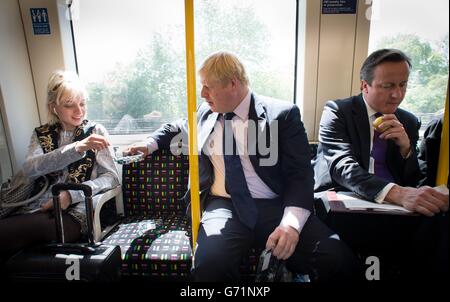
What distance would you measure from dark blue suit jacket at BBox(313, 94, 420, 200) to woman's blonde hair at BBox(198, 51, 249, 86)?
2.35ft

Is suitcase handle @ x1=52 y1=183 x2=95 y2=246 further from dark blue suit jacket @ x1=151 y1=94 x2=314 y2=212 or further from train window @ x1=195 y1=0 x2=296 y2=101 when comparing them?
train window @ x1=195 y1=0 x2=296 y2=101

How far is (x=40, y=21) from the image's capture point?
212 centimetres

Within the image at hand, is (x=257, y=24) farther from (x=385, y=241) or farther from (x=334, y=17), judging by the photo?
(x=385, y=241)

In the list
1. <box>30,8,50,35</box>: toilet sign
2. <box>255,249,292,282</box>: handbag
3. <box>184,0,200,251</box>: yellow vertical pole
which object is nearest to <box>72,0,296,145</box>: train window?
<box>30,8,50,35</box>: toilet sign

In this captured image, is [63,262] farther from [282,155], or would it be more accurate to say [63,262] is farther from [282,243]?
[282,155]

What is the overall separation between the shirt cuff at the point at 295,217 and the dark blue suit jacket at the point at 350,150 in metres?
0.33

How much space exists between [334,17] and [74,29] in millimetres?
2179

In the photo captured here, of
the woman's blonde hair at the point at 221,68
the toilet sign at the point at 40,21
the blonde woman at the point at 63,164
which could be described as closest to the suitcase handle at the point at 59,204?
the blonde woman at the point at 63,164

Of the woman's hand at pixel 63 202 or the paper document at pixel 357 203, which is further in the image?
the woman's hand at pixel 63 202

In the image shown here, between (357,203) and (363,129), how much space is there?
52 cm

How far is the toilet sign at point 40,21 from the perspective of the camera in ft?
6.89

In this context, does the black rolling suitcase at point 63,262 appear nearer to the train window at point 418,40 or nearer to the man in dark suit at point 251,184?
the man in dark suit at point 251,184

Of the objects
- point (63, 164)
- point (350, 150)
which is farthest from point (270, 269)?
point (63, 164)
